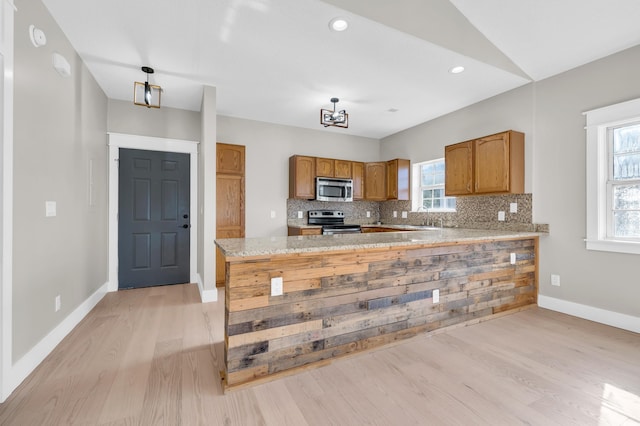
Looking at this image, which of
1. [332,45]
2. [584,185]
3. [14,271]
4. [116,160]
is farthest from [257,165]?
[584,185]

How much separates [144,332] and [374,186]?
4335mm

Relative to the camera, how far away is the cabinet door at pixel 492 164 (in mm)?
3420

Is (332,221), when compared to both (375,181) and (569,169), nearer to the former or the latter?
(375,181)

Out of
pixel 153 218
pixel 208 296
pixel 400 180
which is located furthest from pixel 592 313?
pixel 153 218

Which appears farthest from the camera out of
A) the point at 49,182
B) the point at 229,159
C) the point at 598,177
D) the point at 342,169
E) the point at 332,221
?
the point at 332,221

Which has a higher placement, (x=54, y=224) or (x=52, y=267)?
(x=54, y=224)

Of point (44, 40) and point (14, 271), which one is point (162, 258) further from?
point (44, 40)

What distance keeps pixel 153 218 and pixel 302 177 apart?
7.86ft

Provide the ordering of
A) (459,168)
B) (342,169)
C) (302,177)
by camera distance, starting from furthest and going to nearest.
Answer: (342,169) → (302,177) → (459,168)

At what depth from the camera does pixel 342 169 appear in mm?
5344

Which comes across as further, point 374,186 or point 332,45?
point 374,186

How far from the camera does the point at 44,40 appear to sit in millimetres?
2148

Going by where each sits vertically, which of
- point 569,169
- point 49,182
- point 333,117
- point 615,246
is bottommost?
point 615,246

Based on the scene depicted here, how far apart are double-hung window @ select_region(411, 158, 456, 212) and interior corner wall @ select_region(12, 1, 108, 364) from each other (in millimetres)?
4891
